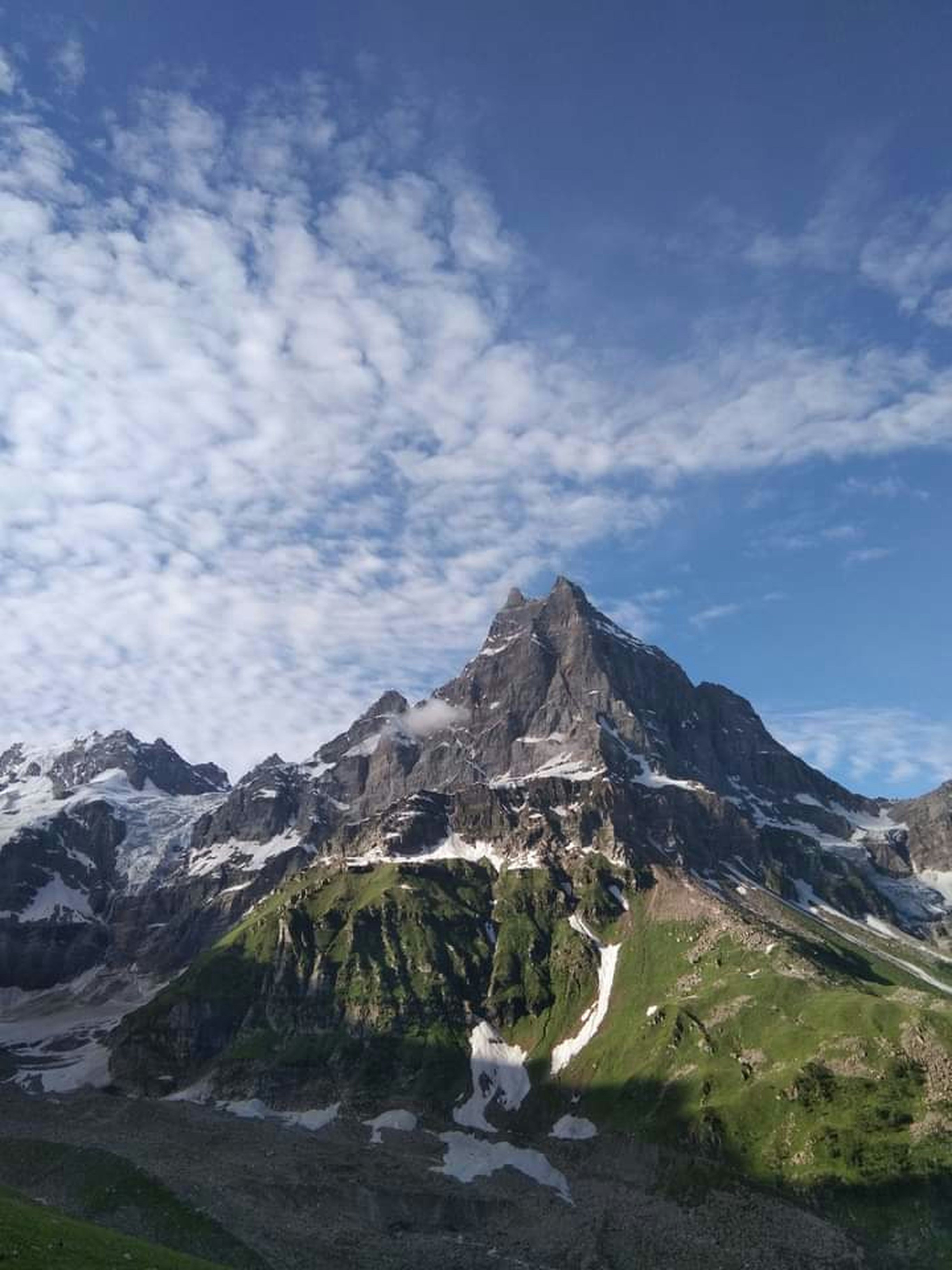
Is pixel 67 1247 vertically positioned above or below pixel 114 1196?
above

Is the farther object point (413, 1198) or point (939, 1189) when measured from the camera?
point (413, 1198)

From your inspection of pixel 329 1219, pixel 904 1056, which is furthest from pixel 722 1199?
pixel 329 1219

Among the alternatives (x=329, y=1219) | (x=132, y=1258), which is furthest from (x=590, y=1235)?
(x=132, y=1258)

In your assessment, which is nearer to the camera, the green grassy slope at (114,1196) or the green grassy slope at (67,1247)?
the green grassy slope at (67,1247)

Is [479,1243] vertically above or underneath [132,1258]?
underneath

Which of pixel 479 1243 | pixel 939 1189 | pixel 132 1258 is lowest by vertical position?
pixel 479 1243

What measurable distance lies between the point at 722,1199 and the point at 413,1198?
185 ft

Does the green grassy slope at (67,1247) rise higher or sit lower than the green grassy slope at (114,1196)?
higher

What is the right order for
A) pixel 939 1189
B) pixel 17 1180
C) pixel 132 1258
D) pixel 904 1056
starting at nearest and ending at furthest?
pixel 132 1258
pixel 939 1189
pixel 17 1180
pixel 904 1056

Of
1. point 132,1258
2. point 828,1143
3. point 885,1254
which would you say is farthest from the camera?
point 828,1143

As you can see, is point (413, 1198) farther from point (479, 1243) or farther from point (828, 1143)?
point (828, 1143)

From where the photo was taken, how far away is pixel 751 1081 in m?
197

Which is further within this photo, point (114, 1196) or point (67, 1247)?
point (114, 1196)

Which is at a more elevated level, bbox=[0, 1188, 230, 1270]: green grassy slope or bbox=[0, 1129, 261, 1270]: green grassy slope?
bbox=[0, 1188, 230, 1270]: green grassy slope
